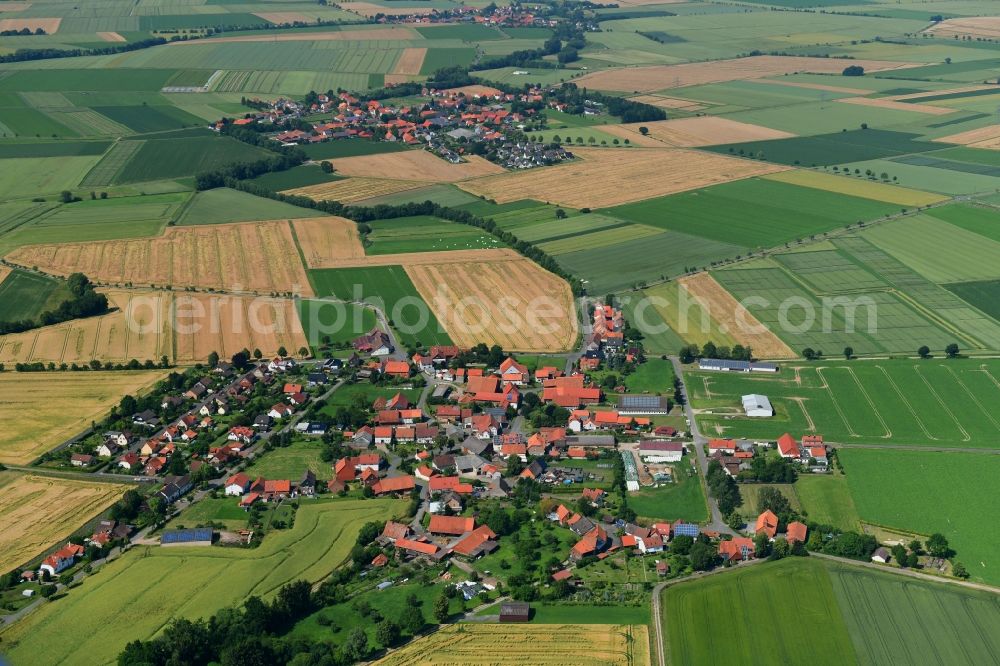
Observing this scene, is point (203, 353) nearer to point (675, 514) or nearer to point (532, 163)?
point (675, 514)

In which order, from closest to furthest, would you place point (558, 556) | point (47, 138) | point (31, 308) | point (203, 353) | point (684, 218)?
1. point (558, 556)
2. point (203, 353)
3. point (31, 308)
4. point (684, 218)
5. point (47, 138)

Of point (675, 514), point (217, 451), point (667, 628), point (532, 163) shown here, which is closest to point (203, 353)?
point (217, 451)

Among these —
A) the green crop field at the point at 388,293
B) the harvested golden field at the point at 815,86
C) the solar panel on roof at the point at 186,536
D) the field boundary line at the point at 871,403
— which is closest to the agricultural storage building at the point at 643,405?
the field boundary line at the point at 871,403

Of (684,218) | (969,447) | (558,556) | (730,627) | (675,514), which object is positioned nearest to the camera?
(730,627)

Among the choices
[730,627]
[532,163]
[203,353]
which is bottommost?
[730,627]

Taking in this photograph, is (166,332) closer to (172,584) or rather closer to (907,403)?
(172,584)
